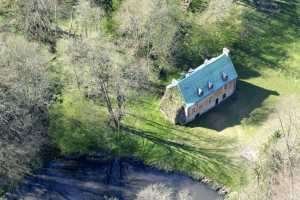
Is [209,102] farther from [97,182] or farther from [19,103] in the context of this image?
[19,103]

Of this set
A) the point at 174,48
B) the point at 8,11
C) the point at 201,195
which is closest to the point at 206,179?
the point at 201,195

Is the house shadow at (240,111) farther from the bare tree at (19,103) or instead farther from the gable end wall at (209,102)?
the bare tree at (19,103)

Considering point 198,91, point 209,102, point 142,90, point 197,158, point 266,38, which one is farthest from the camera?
point 266,38

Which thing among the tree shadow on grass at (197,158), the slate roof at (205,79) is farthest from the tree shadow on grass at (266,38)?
the tree shadow on grass at (197,158)

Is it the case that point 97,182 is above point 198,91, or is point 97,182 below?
below

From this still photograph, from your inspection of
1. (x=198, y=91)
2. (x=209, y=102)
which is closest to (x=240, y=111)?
(x=209, y=102)

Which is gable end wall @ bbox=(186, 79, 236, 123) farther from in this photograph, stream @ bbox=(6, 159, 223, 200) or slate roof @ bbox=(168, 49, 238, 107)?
stream @ bbox=(6, 159, 223, 200)

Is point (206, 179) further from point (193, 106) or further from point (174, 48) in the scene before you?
point (174, 48)

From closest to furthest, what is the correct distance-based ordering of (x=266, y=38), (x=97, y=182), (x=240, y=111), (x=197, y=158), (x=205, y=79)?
(x=97, y=182) → (x=197, y=158) → (x=205, y=79) → (x=240, y=111) → (x=266, y=38)
